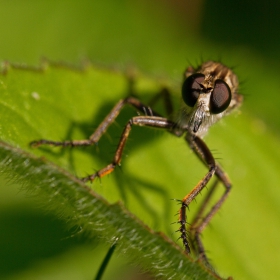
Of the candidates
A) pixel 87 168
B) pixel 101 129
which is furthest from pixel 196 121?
pixel 87 168

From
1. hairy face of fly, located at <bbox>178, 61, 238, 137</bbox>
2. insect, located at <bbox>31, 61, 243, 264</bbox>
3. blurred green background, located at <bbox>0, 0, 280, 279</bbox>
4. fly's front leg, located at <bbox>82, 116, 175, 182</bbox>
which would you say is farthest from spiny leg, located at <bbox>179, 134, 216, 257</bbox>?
blurred green background, located at <bbox>0, 0, 280, 279</bbox>

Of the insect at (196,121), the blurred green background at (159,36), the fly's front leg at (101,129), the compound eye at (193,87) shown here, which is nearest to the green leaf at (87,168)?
the fly's front leg at (101,129)

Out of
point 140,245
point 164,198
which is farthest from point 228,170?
point 140,245

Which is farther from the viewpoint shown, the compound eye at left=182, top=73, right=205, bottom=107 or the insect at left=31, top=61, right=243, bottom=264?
the compound eye at left=182, top=73, right=205, bottom=107

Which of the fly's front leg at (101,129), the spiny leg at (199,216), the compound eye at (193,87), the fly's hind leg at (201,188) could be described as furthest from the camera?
the spiny leg at (199,216)

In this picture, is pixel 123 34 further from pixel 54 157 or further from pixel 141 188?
pixel 54 157

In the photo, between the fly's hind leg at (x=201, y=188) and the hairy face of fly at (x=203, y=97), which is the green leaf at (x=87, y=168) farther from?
the hairy face of fly at (x=203, y=97)

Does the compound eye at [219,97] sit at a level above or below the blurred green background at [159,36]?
below

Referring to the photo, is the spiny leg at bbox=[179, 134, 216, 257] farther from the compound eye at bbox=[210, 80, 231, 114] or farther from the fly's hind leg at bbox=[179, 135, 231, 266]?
the compound eye at bbox=[210, 80, 231, 114]
